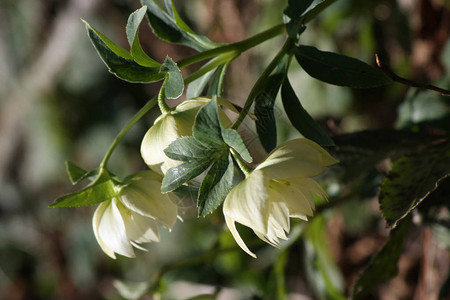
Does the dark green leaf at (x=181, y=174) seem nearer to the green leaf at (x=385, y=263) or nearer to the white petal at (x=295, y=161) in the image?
the white petal at (x=295, y=161)

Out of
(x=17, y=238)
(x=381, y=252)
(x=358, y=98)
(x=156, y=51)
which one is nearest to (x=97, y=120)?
(x=156, y=51)

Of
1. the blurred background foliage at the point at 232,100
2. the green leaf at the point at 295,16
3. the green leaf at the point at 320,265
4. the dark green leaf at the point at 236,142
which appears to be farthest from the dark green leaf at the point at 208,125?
the green leaf at the point at 320,265

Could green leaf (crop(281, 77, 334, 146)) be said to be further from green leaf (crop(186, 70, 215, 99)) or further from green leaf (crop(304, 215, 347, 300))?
green leaf (crop(304, 215, 347, 300))

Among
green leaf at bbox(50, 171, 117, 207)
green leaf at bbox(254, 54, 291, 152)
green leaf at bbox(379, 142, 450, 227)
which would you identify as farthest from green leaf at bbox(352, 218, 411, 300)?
green leaf at bbox(50, 171, 117, 207)

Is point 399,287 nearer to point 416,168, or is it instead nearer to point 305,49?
point 416,168

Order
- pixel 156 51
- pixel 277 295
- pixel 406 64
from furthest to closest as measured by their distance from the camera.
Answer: pixel 156 51 < pixel 406 64 < pixel 277 295

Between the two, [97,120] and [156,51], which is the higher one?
[156,51]
